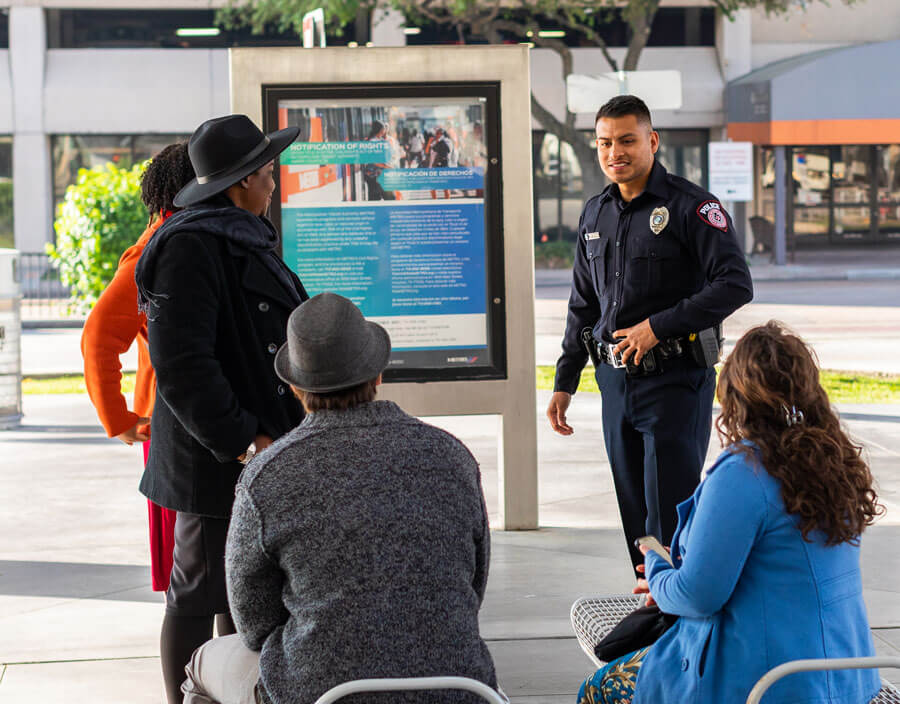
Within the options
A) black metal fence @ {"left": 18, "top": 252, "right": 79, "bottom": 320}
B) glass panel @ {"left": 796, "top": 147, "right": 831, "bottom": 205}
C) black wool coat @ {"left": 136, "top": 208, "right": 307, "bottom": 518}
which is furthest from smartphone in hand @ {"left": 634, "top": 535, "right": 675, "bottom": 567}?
glass panel @ {"left": 796, "top": 147, "right": 831, "bottom": 205}

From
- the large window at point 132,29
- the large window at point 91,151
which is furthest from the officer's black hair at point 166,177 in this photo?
the large window at point 132,29

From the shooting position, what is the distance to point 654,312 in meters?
4.59

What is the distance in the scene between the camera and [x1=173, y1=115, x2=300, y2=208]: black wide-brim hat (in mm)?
3584

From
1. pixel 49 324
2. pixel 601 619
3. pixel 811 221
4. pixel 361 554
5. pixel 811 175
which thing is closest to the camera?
pixel 361 554

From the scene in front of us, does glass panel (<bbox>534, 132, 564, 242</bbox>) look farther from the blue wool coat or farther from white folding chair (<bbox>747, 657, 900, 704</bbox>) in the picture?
white folding chair (<bbox>747, 657, 900, 704</bbox>)

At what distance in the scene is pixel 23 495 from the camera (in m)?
7.56

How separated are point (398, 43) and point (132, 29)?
6538 mm

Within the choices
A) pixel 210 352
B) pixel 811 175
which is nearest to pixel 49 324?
pixel 210 352

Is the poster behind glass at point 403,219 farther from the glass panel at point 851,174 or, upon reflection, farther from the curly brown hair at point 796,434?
the glass panel at point 851,174

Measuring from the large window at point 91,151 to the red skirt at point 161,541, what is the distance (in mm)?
27158

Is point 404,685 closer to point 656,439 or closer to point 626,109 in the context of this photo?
point 656,439

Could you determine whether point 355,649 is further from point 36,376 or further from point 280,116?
point 36,376

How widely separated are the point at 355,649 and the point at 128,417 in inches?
68.4

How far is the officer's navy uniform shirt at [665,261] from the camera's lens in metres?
4.42
